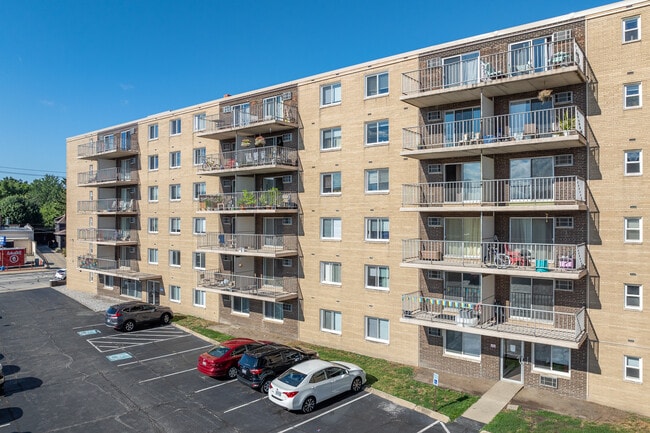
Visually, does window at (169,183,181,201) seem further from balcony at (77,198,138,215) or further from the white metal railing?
the white metal railing

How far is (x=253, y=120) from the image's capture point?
27.8 meters

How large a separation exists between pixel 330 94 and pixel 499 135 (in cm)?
988

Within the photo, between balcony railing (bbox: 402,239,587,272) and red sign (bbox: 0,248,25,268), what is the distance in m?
63.9

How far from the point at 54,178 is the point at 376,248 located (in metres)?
146

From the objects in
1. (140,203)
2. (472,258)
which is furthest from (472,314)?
(140,203)

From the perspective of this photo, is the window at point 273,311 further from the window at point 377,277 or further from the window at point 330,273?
the window at point 377,277

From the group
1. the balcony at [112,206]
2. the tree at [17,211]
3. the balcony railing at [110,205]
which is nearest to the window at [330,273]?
the balcony at [112,206]

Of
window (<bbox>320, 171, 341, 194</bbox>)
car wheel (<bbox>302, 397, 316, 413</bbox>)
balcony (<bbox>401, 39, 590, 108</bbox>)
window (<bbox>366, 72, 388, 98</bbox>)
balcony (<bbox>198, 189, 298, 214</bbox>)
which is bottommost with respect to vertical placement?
car wheel (<bbox>302, 397, 316, 413</bbox>)

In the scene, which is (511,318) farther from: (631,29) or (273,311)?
(273,311)

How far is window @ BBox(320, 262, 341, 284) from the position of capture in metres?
24.3

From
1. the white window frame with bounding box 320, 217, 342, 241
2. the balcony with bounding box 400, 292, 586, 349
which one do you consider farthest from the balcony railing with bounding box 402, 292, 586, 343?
the white window frame with bounding box 320, 217, 342, 241

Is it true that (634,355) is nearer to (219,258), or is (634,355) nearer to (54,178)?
(219,258)

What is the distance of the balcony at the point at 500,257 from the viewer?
1659 cm

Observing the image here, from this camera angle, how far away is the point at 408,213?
21.6 meters
